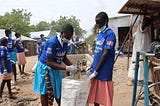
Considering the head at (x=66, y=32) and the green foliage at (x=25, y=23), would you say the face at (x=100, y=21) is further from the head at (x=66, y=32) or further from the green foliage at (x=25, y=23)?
the green foliage at (x=25, y=23)

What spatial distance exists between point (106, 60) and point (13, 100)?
142 inches

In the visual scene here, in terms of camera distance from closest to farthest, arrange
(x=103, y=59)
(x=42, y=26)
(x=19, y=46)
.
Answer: (x=103, y=59), (x=19, y=46), (x=42, y=26)

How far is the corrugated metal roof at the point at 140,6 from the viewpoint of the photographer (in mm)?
4969

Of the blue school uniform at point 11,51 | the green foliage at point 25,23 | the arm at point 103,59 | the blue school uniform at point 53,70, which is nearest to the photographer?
the arm at point 103,59

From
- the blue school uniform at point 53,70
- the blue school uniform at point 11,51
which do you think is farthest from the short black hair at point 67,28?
the blue school uniform at point 11,51

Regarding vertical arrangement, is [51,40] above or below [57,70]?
above

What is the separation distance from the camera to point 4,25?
44250 millimetres

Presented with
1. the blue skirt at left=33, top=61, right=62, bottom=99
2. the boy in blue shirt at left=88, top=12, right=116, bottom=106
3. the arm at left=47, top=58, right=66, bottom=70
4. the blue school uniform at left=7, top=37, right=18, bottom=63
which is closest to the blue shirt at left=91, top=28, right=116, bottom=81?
the boy in blue shirt at left=88, top=12, right=116, bottom=106

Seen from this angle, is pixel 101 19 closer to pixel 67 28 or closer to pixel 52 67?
pixel 67 28

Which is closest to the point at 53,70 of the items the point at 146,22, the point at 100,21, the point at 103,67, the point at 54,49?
the point at 54,49

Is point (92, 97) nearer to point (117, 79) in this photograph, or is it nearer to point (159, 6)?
point (159, 6)

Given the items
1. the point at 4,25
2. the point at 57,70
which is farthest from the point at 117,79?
the point at 4,25

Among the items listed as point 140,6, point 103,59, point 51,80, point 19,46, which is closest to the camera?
point 103,59

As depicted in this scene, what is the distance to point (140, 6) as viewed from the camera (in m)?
5.34
